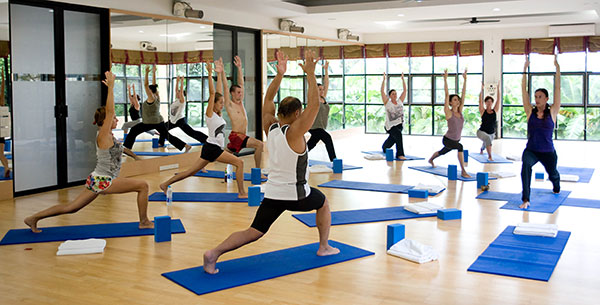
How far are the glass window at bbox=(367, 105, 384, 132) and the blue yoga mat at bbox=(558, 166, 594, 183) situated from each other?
21.0 ft

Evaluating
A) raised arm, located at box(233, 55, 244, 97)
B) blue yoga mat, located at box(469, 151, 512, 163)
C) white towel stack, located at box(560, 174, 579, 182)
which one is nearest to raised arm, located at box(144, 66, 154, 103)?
raised arm, located at box(233, 55, 244, 97)

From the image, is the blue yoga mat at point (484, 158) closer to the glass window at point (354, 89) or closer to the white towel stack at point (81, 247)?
the glass window at point (354, 89)

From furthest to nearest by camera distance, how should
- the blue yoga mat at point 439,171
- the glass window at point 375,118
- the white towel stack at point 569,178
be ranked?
the glass window at point 375,118, the blue yoga mat at point 439,171, the white towel stack at point 569,178

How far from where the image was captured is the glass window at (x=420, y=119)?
1465cm

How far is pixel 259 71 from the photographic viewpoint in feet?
36.5

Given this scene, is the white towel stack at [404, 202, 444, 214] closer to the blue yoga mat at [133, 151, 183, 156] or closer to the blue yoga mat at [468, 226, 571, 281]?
the blue yoga mat at [468, 226, 571, 281]

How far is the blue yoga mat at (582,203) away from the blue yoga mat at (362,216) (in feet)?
5.39

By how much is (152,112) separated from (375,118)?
765cm

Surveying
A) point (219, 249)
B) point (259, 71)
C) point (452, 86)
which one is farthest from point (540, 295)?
point (452, 86)

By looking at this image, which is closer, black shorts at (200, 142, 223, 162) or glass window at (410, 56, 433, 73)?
black shorts at (200, 142, 223, 162)

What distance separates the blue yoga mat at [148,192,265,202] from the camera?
253 inches

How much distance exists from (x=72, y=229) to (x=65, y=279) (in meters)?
1.36

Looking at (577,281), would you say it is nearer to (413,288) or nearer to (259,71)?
(413,288)

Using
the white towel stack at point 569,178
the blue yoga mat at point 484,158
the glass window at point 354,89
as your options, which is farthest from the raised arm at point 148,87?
the glass window at point 354,89
